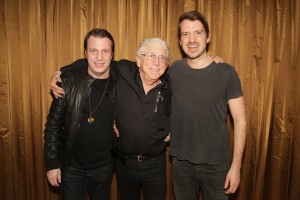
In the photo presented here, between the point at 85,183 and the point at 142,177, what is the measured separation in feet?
1.46

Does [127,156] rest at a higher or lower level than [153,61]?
lower

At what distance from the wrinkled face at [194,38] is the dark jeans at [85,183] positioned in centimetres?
109

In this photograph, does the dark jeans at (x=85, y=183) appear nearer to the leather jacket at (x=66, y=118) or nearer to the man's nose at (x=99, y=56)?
the leather jacket at (x=66, y=118)

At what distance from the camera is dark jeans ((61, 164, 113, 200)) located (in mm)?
1852

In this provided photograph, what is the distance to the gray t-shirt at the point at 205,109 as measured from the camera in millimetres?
1825

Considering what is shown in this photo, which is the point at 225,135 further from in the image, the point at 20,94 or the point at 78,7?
the point at 20,94

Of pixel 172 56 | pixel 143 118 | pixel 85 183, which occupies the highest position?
pixel 172 56

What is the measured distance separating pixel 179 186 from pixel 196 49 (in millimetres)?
1082

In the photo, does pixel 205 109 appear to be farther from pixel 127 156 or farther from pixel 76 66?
pixel 76 66

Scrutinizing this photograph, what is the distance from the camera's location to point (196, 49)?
1.82 meters

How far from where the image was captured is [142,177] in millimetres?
1904

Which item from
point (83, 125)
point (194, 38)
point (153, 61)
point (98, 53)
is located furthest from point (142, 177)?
point (194, 38)

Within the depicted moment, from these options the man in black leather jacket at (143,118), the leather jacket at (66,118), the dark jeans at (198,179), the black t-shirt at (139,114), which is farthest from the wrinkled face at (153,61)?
the dark jeans at (198,179)

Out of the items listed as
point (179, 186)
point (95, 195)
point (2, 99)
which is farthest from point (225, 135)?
point (2, 99)
